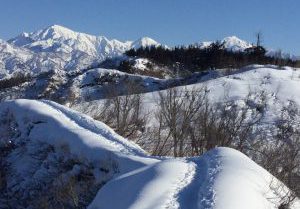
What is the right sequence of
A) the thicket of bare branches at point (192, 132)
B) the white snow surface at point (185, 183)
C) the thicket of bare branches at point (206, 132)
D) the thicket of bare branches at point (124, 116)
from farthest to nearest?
1. the thicket of bare branches at point (124, 116)
2. the thicket of bare branches at point (192, 132)
3. the thicket of bare branches at point (206, 132)
4. the white snow surface at point (185, 183)

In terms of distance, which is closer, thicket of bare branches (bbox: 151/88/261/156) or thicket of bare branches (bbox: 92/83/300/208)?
thicket of bare branches (bbox: 92/83/300/208)

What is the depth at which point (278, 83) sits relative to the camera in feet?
80.1

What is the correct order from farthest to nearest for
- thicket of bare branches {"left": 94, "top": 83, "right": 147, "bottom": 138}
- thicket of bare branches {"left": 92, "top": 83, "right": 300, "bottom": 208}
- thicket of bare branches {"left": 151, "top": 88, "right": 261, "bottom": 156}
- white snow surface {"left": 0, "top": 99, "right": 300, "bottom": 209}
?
thicket of bare branches {"left": 94, "top": 83, "right": 147, "bottom": 138}
thicket of bare branches {"left": 151, "top": 88, "right": 261, "bottom": 156}
thicket of bare branches {"left": 92, "top": 83, "right": 300, "bottom": 208}
white snow surface {"left": 0, "top": 99, "right": 300, "bottom": 209}

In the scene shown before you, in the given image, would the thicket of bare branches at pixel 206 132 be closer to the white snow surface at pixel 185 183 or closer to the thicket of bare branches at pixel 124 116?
the thicket of bare branches at pixel 124 116

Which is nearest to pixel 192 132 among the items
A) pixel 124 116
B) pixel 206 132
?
pixel 206 132

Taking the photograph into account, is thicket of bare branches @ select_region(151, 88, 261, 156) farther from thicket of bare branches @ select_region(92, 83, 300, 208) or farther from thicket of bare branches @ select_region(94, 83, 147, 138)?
thicket of bare branches @ select_region(94, 83, 147, 138)

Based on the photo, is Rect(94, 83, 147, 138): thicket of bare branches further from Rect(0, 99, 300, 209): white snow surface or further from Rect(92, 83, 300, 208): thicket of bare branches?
Rect(0, 99, 300, 209): white snow surface

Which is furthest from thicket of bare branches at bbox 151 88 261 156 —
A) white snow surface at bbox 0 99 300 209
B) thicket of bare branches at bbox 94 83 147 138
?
white snow surface at bbox 0 99 300 209

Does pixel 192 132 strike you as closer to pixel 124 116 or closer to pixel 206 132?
pixel 206 132

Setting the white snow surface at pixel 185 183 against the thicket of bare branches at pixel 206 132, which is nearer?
the white snow surface at pixel 185 183

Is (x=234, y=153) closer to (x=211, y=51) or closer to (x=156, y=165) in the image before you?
(x=156, y=165)

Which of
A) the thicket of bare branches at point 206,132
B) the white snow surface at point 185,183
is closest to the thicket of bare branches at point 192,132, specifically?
the thicket of bare branches at point 206,132

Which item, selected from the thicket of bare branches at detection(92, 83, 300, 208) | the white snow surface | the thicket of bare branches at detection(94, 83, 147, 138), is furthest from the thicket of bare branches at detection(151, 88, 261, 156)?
the white snow surface

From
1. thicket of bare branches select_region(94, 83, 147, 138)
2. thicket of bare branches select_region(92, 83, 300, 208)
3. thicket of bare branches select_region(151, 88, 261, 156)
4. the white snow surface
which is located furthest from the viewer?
thicket of bare branches select_region(94, 83, 147, 138)
